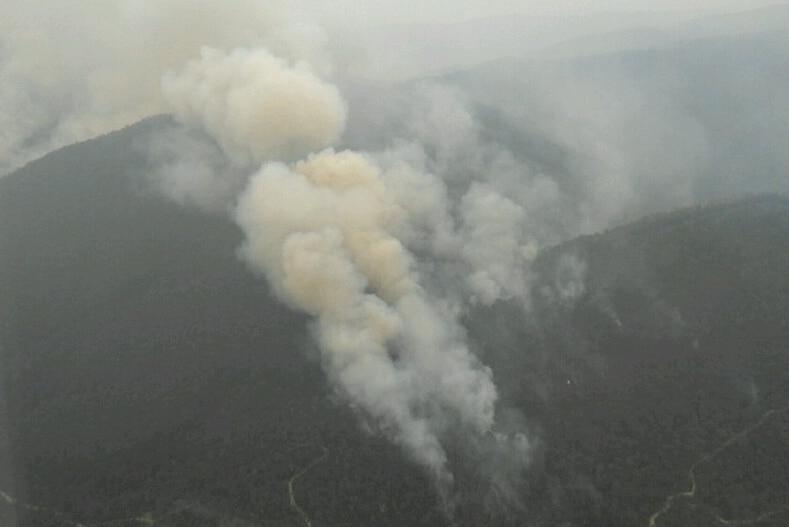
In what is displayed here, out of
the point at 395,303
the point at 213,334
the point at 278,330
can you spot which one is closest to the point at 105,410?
the point at 213,334

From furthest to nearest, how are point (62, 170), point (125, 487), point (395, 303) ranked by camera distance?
1. point (62, 170)
2. point (395, 303)
3. point (125, 487)

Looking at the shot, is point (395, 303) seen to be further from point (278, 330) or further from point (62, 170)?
point (62, 170)

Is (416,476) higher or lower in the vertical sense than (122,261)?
lower

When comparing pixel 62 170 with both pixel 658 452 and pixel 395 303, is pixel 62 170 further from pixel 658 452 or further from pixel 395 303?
Answer: pixel 658 452

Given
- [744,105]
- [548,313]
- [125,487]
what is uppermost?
[125,487]

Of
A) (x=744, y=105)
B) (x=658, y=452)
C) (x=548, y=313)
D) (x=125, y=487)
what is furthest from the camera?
(x=744, y=105)

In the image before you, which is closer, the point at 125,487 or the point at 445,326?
the point at 125,487

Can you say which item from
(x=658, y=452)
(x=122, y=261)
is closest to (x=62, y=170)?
(x=122, y=261)
